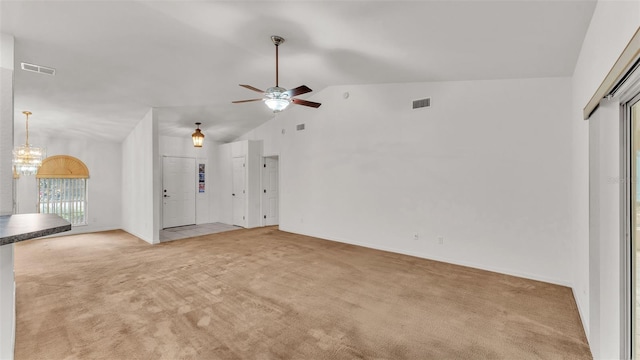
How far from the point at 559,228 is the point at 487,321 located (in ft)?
6.47

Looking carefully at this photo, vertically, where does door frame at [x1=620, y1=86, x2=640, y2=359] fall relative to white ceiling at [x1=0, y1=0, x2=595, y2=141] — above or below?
below

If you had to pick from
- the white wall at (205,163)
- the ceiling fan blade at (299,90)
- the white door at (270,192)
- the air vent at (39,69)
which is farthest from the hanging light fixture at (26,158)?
the ceiling fan blade at (299,90)

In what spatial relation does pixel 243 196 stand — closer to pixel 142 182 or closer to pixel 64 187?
pixel 142 182

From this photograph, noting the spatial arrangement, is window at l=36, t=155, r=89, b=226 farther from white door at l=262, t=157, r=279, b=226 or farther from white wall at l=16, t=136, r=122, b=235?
white door at l=262, t=157, r=279, b=226

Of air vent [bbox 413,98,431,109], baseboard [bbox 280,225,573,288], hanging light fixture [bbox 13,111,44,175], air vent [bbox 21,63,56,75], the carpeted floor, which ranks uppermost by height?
air vent [bbox 21,63,56,75]

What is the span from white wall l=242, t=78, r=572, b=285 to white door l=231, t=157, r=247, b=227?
222cm

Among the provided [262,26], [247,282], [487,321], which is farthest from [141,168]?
[487,321]

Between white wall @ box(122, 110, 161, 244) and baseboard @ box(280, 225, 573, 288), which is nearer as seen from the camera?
baseboard @ box(280, 225, 573, 288)

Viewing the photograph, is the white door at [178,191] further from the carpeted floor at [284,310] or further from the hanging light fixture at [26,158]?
the carpeted floor at [284,310]

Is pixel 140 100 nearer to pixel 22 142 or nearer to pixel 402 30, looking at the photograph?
pixel 22 142

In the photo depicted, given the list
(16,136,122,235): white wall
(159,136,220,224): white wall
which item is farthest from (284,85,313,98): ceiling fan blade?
(16,136,122,235): white wall

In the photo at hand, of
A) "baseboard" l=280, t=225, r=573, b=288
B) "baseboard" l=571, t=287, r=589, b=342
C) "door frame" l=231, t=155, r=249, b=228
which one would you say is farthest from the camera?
"door frame" l=231, t=155, r=249, b=228

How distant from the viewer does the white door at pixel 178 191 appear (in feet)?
25.9

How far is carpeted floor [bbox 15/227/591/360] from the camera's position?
7.57ft
